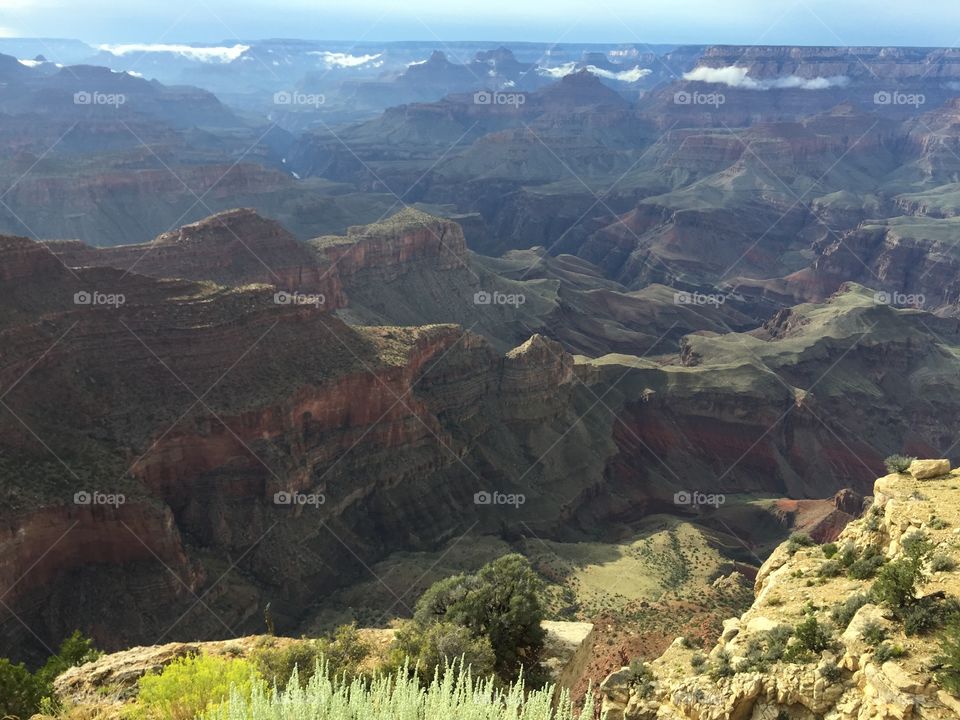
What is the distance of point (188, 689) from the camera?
89.5 ft

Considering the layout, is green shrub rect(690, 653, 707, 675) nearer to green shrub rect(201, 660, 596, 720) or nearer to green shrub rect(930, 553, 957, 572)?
green shrub rect(201, 660, 596, 720)

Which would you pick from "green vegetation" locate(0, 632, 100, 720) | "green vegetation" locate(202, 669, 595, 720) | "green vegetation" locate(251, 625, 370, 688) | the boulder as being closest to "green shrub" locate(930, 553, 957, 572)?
the boulder

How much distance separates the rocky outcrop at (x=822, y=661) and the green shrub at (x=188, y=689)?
12.6 m

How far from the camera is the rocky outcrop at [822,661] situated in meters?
22.9

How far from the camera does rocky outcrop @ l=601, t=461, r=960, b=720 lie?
2291cm

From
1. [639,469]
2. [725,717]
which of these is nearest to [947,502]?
[725,717]

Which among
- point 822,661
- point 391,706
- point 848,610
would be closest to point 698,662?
point 822,661

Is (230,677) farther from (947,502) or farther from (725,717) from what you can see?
(947,502)

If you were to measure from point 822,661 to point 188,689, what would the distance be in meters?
20.0

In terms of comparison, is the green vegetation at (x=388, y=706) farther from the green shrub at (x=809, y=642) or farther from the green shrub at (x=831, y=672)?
the green shrub at (x=809, y=642)

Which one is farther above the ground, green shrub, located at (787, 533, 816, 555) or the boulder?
the boulder

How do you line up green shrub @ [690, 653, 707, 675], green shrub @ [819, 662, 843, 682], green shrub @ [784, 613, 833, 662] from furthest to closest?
green shrub @ [690, 653, 707, 675], green shrub @ [784, 613, 833, 662], green shrub @ [819, 662, 843, 682]

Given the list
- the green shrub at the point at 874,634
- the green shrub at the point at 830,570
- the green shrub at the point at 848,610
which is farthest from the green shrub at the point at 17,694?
the green shrub at the point at 830,570

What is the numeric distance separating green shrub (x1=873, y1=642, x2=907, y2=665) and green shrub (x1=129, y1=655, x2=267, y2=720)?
1819 centimetres
